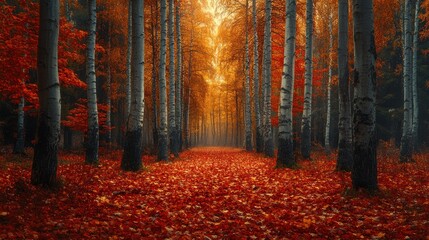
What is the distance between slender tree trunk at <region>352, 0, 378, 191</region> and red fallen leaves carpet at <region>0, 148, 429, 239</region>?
52 cm

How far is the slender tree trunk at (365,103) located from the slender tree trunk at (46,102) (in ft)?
21.2

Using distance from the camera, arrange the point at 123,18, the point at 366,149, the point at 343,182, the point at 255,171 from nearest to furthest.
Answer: the point at 366,149, the point at 343,182, the point at 255,171, the point at 123,18

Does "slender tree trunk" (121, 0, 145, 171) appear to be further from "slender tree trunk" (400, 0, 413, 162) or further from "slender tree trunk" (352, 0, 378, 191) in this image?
"slender tree trunk" (400, 0, 413, 162)

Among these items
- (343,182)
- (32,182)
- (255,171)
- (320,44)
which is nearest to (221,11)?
(320,44)

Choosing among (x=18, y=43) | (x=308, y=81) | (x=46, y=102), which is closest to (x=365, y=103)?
(x=46, y=102)

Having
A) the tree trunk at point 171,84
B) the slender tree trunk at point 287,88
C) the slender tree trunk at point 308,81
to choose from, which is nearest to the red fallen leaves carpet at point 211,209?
the slender tree trunk at point 287,88

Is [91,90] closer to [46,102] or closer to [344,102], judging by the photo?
[46,102]

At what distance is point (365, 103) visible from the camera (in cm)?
657

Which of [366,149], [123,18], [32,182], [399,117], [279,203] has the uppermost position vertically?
[123,18]

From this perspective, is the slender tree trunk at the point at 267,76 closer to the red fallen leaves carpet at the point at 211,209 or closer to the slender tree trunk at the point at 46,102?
the red fallen leaves carpet at the point at 211,209

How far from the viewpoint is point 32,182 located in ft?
20.6

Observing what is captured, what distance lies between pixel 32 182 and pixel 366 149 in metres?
7.03

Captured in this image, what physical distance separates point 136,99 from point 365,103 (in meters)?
7.09

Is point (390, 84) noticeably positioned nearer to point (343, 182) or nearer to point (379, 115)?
point (379, 115)
